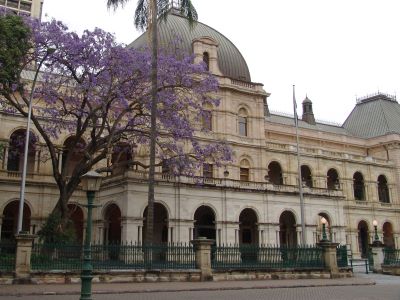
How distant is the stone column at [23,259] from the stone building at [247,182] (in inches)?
479

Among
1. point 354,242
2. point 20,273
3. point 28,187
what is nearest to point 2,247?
point 20,273

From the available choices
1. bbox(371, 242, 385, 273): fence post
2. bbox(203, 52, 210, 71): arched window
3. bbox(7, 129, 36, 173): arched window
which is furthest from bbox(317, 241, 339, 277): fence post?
bbox(203, 52, 210, 71): arched window

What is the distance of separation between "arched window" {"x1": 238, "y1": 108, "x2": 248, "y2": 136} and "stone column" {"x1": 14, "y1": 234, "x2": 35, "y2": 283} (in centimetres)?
2680

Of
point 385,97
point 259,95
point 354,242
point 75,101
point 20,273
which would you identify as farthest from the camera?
point 385,97

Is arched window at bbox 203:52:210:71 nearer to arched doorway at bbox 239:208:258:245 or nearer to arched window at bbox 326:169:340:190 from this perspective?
arched doorway at bbox 239:208:258:245

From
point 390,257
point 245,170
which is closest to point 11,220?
point 245,170

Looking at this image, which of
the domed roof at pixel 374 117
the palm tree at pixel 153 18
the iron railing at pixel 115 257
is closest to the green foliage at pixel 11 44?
the palm tree at pixel 153 18

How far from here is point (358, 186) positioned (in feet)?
168

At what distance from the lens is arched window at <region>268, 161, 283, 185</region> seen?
45000 mm

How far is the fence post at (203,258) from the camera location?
2064cm

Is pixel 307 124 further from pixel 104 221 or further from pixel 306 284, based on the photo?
pixel 306 284

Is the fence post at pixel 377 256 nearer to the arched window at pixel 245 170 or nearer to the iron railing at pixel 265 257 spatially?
the iron railing at pixel 265 257

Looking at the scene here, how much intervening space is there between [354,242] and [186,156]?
25.7 metres

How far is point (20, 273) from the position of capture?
1758cm
